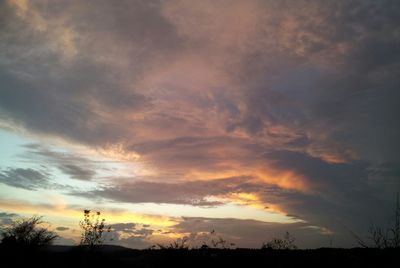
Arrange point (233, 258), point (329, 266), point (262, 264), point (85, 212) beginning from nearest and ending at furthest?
point (329, 266), point (262, 264), point (233, 258), point (85, 212)

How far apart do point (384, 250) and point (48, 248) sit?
50.7 ft

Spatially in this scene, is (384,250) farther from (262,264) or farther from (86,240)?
(86,240)

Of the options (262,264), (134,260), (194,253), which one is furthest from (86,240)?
(262,264)

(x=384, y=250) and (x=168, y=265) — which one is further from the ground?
(x=384, y=250)

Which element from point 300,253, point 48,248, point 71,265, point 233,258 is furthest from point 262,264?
point 48,248

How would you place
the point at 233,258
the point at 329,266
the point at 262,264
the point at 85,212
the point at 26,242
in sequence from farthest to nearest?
1. the point at 85,212
2. the point at 26,242
3. the point at 233,258
4. the point at 262,264
5. the point at 329,266

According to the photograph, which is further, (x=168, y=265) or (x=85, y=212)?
(x=85, y=212)

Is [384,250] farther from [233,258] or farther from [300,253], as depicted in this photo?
[233,258]

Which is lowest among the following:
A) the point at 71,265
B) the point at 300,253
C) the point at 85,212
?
the point at 71,265

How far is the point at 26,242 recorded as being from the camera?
62.1 feet

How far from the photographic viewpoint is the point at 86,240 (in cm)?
1900

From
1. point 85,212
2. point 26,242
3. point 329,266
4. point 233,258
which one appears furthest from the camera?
point 85,212

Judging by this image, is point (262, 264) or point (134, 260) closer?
point (262, 264)

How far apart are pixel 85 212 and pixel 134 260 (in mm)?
5616
